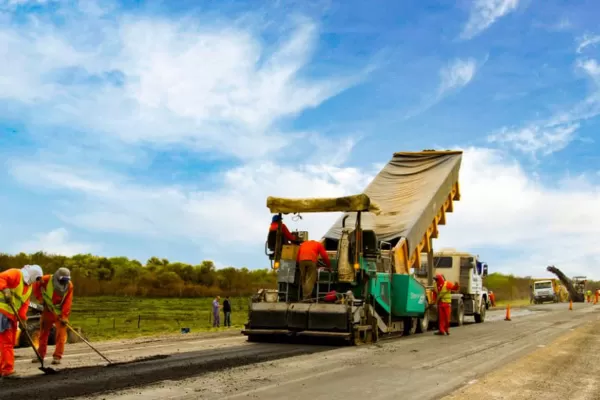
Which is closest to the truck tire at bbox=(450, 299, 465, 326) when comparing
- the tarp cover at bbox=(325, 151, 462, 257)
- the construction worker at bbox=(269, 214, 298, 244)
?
the tarp cover at bbox=(325, 151, 462, 257)

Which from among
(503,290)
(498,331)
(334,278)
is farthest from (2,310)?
(503,290)

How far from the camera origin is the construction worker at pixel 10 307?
8.21 m

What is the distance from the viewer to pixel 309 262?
42.7ft

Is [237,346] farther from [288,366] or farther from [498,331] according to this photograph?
[498,331]

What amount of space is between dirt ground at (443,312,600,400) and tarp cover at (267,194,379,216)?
430 cm

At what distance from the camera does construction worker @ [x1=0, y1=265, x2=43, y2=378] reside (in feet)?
26.9

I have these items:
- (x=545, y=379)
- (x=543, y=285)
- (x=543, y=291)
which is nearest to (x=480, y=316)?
(x=545, y=379)

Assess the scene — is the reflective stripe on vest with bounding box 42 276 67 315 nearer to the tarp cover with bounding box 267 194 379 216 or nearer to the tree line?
the tarp cover with bounding box 267 194 379 216

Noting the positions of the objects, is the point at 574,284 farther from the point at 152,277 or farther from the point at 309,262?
the point at 309,262

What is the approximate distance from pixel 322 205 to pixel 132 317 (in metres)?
22.2

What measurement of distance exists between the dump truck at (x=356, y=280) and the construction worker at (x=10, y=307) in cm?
530

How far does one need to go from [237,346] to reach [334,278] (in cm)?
256

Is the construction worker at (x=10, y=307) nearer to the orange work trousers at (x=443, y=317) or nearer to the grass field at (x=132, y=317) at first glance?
Result: the orange work trousers at (x=443, y=317)

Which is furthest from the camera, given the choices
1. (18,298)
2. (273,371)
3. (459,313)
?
(459,313)
